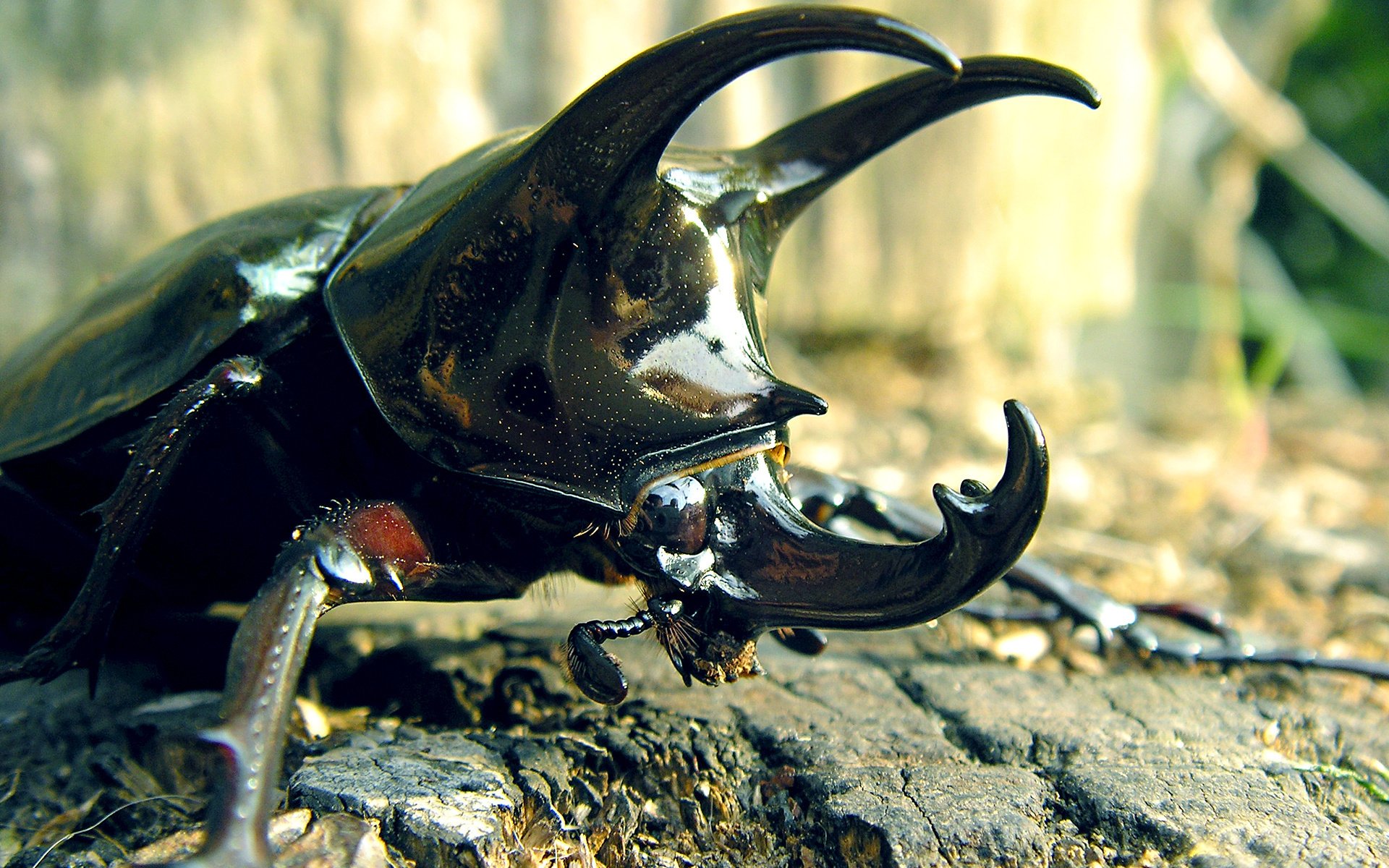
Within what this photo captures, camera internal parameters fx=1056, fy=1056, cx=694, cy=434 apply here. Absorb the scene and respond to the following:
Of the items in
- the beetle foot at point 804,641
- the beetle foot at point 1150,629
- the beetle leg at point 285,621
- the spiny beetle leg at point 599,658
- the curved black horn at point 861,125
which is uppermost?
the curved black horn at point 861,125

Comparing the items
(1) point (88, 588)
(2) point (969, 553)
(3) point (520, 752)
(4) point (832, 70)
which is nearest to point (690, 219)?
(2) point (969, 553)

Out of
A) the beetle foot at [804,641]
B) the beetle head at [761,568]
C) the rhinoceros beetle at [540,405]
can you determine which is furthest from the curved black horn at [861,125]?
the beetle foot at [804,641]

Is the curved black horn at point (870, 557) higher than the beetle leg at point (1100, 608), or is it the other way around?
the curved black horn at point (870, 557)

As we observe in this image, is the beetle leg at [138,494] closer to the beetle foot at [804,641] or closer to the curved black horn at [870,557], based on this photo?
the curved black horn at [870,557]

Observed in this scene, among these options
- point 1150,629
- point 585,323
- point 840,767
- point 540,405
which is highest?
point 585,323

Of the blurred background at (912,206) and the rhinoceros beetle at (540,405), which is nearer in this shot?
the rhinoceros beetle at (540,405)

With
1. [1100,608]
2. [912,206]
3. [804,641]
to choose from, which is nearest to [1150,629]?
[1100,608]

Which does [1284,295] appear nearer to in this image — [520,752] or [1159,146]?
[1159,146]

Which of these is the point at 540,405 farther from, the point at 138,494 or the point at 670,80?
the point at 138,494
